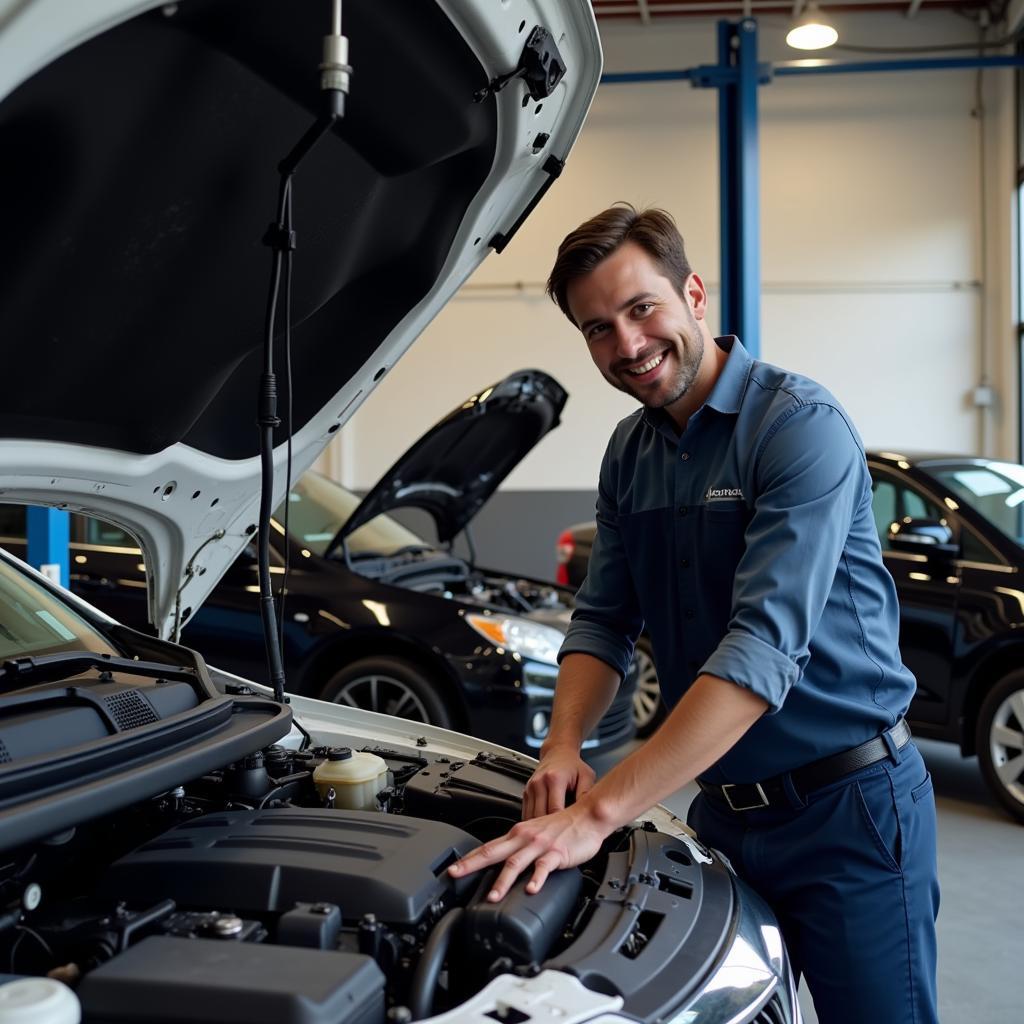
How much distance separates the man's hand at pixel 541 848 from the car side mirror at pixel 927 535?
3142 millimetres

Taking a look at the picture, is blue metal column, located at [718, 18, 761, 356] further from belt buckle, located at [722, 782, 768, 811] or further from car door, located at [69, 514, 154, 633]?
belt buckle, located at [722, 782, 768, 811]

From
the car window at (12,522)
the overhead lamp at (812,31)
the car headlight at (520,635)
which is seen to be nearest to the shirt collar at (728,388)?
the car headlight at (520,635)

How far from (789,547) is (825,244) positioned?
8766 mm

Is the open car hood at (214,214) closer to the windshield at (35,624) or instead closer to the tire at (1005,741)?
the windshield at (35,624)

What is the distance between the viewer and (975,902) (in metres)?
3.22

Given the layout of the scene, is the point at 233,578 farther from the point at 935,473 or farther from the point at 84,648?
the point at 935,473

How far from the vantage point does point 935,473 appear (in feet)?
14.5

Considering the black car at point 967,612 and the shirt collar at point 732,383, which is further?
the black car at point 967,612

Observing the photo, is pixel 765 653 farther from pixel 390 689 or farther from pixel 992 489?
pixel 992 489

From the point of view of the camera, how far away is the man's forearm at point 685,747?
4.48 ft

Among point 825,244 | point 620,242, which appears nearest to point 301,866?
point 620,242

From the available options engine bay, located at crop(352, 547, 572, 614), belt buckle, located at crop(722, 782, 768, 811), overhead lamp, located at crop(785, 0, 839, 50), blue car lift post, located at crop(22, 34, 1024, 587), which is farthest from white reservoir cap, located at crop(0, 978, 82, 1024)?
overhead lamp, located at crop(785, 0, 839, 50)

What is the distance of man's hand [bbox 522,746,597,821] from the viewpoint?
154cm

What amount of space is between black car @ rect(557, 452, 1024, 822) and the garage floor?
0.65 ft
